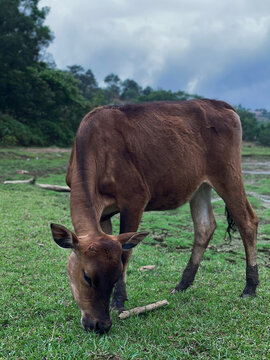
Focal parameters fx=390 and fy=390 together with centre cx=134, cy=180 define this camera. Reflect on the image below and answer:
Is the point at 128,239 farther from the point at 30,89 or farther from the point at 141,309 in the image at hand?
the point at 30,89

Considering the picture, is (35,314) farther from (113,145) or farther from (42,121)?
(42,121)

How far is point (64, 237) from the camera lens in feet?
11.1

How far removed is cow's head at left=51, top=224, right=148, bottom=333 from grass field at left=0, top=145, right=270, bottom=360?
7.4 inches

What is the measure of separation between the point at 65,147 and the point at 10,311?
2548cm

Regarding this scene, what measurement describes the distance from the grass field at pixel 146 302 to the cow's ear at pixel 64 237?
786 mm

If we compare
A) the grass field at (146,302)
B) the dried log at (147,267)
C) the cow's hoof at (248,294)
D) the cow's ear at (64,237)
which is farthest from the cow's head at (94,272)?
the dried log at (147,267)

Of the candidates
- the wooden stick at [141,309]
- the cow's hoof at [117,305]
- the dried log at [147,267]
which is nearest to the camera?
the wooden stick at [141,309]

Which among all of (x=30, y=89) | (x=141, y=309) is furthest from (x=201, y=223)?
(x=30, y=89)

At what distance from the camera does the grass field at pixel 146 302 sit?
127 inches

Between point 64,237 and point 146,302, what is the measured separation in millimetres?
1494

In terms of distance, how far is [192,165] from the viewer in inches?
185

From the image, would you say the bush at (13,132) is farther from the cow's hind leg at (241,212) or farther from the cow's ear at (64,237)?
the cow's ear at (64,237)

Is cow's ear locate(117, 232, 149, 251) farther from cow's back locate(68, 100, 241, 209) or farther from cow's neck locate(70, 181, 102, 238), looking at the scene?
cow's back locate(68, 100, 241, 209)

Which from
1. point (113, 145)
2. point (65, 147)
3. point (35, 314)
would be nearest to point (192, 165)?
point (113, 145)
